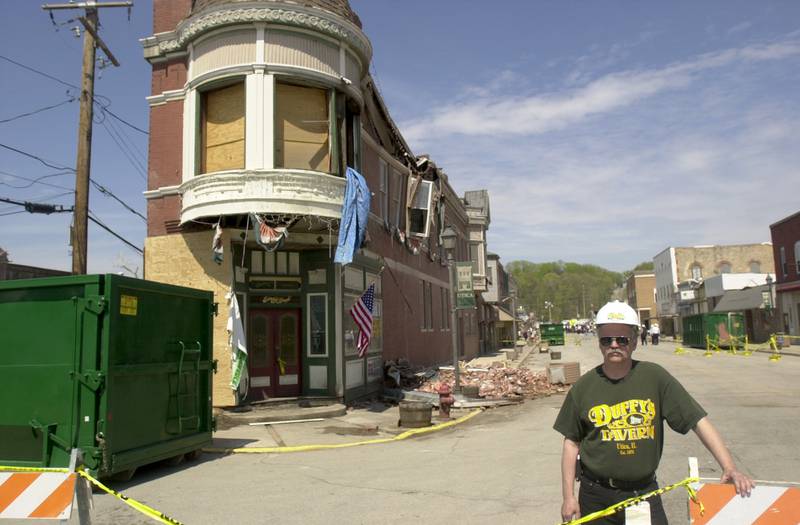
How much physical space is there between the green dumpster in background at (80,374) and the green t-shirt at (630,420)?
20.2ft

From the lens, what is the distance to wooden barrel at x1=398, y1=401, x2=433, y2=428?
40.1 feet

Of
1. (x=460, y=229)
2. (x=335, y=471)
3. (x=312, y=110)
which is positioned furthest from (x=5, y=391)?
(x=460, y=229)

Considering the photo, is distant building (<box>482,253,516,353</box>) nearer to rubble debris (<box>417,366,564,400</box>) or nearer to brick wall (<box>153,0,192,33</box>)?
rubble debris (<box>417,366,564,400</box>)

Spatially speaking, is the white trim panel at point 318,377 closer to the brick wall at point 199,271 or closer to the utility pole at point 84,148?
the brick wall at point 199,271

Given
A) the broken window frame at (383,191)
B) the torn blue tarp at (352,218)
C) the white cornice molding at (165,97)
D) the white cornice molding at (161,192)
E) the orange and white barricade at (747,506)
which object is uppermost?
the white cornice molding at (165,97)

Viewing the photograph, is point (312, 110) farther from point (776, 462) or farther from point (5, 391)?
point (776, 462)

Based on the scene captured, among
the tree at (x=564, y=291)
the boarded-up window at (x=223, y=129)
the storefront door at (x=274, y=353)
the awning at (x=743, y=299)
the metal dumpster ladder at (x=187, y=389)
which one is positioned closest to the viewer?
the metal dumpster ladder at (x=187, y=389)

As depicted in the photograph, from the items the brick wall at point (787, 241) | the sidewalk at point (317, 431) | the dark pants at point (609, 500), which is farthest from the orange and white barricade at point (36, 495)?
the brick wall at point (787, 241)

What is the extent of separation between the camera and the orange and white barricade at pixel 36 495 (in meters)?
4.32

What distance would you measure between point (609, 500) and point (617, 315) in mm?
1018

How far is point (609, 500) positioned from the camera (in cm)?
345

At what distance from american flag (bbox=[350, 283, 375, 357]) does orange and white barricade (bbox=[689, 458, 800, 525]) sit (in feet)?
41.1

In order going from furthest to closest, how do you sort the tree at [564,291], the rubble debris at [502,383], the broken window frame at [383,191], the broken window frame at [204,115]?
the tree at [564,291] < the broken window frame at [383,191] < the rubble debris at [502,383] < the broken window frame at [204,115]

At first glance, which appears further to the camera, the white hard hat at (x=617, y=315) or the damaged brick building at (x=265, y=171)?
the damaged brick building at (x=265, y=171)
